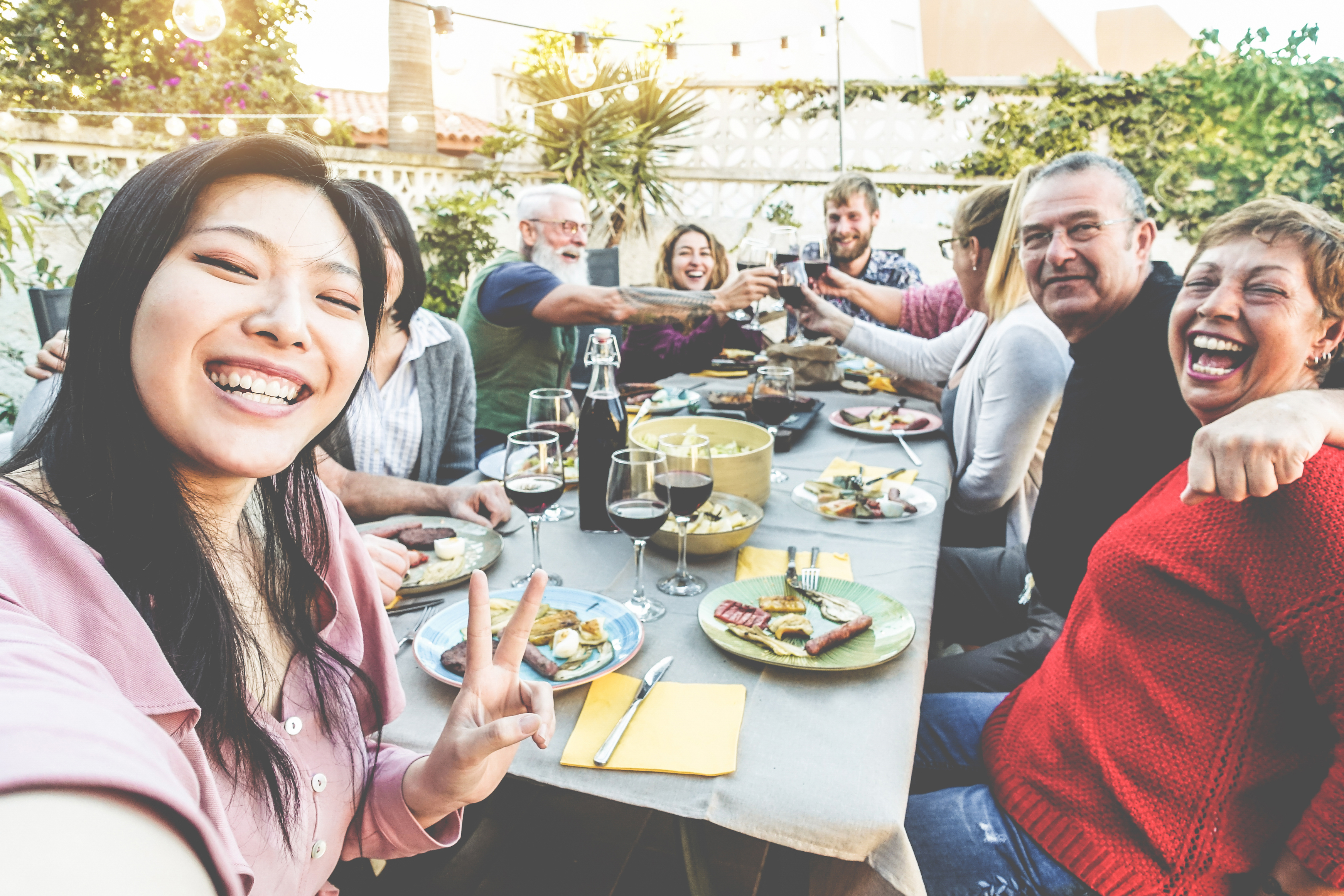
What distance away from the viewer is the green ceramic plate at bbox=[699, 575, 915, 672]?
1.19 m

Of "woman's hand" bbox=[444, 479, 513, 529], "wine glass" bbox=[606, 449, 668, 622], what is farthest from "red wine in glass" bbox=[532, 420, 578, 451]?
"wine glass" bbox=[606, 449, 668, 622]

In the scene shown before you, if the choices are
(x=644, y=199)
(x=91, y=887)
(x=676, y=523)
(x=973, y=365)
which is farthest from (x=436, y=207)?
(x=91, y=887)

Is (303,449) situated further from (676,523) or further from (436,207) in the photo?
(436,207)

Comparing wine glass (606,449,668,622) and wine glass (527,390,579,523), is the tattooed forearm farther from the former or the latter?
wine glass (606,449,668,622)

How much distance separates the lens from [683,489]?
1399 mm

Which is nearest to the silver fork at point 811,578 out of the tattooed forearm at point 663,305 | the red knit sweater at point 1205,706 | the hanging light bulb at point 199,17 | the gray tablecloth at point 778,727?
the gray tablecloth at point 778,727

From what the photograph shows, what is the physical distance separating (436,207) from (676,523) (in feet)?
19.2

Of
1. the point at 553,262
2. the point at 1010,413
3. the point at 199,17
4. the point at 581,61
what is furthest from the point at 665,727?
the point at 581,61

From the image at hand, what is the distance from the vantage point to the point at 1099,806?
3.72ft

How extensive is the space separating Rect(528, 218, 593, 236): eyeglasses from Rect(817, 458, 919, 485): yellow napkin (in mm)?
1839

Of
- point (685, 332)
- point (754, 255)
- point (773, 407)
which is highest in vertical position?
point (754, 255)

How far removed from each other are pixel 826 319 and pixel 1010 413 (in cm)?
119

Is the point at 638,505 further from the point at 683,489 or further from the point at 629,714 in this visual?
the point at 629,714

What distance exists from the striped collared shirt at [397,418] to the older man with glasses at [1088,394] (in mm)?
1708
